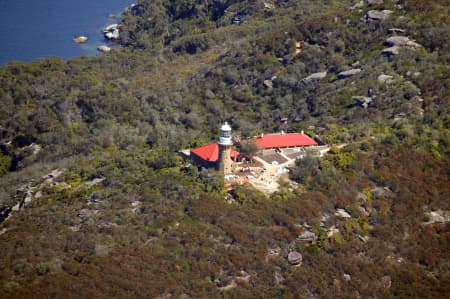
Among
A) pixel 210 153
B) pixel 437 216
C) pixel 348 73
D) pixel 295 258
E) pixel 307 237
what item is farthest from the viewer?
pixel 348 73

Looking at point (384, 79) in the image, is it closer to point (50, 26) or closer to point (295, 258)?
point (295, 258)

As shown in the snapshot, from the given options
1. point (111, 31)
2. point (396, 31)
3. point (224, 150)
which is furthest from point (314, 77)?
point (111, 31)

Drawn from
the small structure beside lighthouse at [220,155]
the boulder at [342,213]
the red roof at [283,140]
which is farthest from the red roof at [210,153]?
the boulder at [342,213]

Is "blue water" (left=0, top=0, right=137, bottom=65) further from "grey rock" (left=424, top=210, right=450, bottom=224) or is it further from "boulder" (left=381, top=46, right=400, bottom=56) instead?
"grey rock" (left=424, top=210, right=450, bottom=224)

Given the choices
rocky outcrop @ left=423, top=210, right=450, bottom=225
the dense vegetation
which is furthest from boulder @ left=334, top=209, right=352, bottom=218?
rocky outcrop @ left=423, top=210, right=450, bottom=225

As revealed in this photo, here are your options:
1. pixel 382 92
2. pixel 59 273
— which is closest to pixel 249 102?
pixel 382 92

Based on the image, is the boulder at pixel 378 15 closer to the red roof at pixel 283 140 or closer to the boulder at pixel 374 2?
the boulder at pixel 374 2

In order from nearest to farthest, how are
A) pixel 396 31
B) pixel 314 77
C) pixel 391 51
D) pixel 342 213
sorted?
1. pixel 342 213
2. pixel 391 51
3. pixel 396 31
4. pixel 314 77
